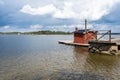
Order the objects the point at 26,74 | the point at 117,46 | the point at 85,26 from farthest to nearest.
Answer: the point at 85,26 → the point at 117,46 → the point at 26,74

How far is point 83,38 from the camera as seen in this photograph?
1606 inches

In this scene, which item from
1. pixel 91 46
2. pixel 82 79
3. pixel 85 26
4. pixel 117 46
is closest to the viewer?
pixel 82 79

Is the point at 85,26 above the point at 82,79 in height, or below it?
above

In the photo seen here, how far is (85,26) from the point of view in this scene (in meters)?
40.0

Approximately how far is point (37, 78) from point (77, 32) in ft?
92.5

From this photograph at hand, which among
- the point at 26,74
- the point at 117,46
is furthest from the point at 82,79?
the point at 117,46

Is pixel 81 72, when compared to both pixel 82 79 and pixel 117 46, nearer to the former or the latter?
pixel 82 79

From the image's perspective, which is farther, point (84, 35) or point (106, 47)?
point (84, 35)

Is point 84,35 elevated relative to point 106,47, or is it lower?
elevated

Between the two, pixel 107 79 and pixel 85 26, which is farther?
pixel 85 26

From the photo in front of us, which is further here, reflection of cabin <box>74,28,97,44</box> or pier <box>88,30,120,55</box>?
reflection of cabin <box>74,28,97,44</box>

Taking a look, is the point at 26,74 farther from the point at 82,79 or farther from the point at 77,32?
the point at 77,32

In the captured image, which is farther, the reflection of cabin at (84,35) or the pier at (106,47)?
the reflection of cabin at (84,35)

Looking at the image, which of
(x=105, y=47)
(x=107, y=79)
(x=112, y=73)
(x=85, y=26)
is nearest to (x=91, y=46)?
(x=105, y=47)
